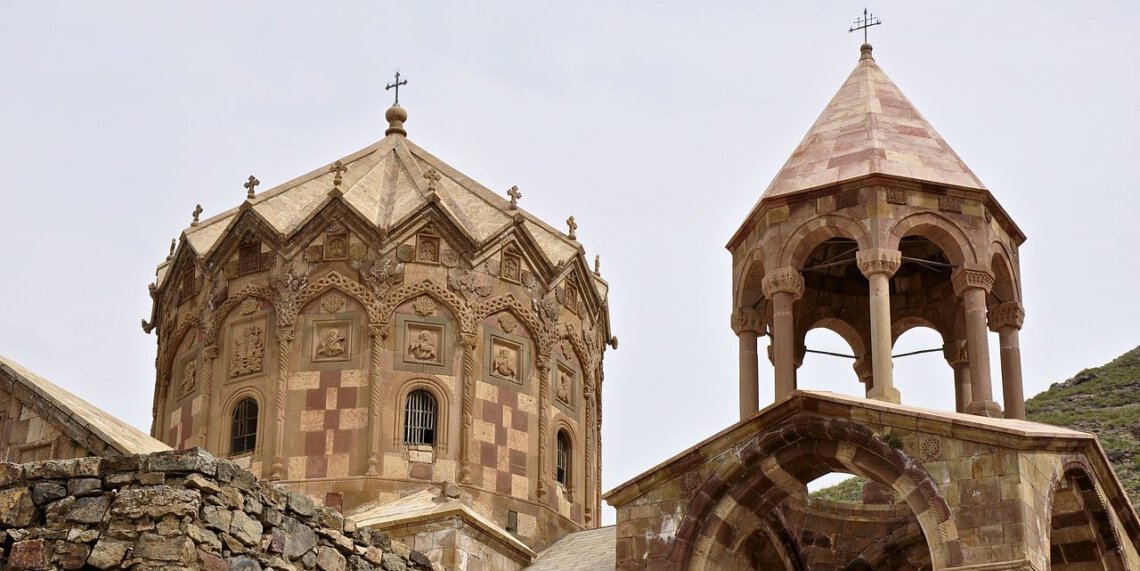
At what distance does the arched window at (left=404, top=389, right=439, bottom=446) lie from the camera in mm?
27531

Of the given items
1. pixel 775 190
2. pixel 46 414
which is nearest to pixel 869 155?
pixel 775 190

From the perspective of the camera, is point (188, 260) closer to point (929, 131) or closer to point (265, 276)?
point (265, 276)

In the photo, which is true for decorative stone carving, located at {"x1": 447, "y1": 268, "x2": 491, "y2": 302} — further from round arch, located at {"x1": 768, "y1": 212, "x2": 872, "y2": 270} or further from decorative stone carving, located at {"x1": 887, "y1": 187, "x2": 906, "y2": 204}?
decorative stone carving, located at {"x1": 887, "y1": 187, "x2": 906, "y2": 204}

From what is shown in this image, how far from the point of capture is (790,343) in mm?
24406

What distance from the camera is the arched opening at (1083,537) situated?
2133 cm

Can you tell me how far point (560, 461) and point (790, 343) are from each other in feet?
19.6

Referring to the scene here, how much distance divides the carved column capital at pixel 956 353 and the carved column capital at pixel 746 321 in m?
2.95

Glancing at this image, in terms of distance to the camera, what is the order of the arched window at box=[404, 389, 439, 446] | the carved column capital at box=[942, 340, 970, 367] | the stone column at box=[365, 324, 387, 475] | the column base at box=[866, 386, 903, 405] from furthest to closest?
the arched window at box=[404, 389, 439, 446] → the stone column at box=[365, 324, 387, 475] → the carved column capital at box=[942, 340, 970, 367] → the column base at box=[866, 386, 903, 405]

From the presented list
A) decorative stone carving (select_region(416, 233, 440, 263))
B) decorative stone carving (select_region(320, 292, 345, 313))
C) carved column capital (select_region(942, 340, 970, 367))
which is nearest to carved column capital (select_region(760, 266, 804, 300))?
carved column capital (select_region(942, 340, 970, 367))

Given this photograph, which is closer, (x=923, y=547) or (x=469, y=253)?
(x=923, y=547)

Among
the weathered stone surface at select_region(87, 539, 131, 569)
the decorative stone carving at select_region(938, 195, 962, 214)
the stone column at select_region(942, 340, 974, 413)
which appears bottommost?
the weathered stone surface at select_region(87, 539, 131, 569)

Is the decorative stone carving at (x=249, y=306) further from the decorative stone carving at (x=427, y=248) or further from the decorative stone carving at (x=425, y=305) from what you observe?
the decorative stone carving at (x=427, y=248)

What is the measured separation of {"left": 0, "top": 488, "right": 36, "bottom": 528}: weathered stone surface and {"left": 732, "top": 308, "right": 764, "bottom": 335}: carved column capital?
44.8 ft

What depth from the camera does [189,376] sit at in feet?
94.7
